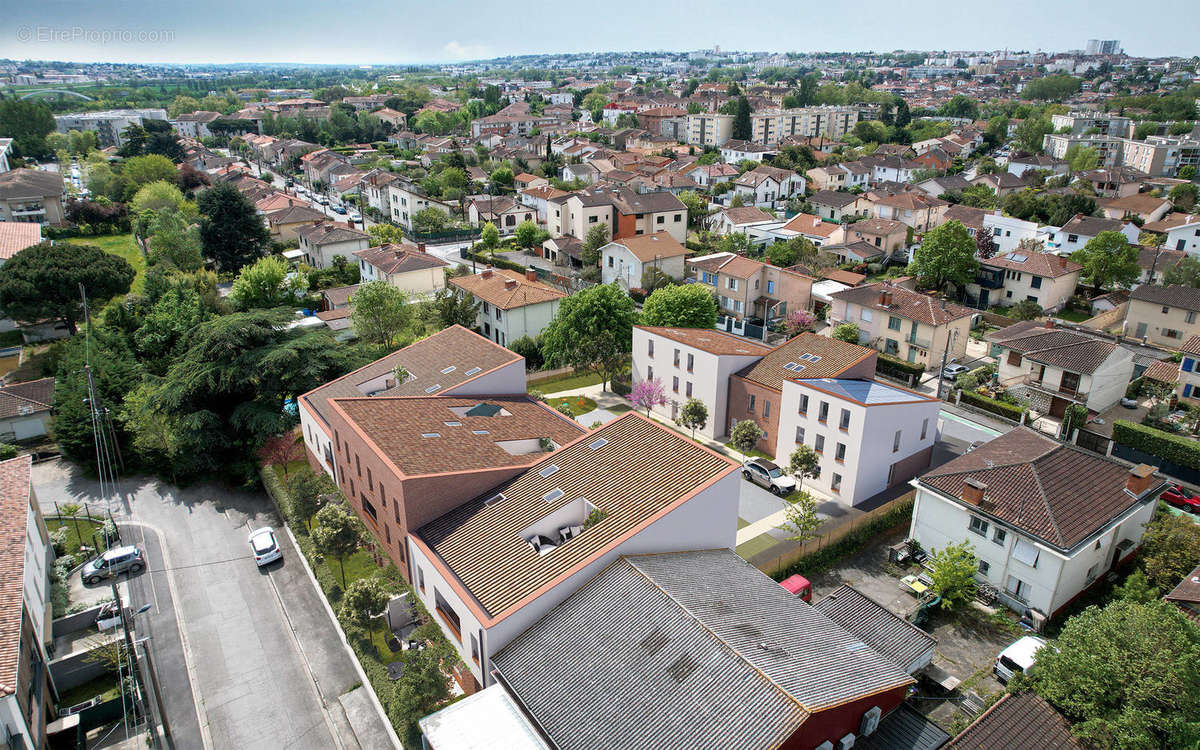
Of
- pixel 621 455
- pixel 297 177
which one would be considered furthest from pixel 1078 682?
pixel 297 177

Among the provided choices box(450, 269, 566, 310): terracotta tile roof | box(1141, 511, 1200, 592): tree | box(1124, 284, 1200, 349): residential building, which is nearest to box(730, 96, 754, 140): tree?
box(1124, 284, 1200, 349): residential building

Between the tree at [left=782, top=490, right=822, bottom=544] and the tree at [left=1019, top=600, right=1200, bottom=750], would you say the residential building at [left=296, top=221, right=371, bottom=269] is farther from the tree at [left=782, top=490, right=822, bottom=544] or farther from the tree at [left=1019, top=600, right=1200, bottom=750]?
the tree at [left=1019, top=600, right=1200, bottom=750]

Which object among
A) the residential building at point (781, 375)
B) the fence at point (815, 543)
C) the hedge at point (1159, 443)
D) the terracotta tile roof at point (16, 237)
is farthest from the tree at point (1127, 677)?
the terracotta tile roof at point (16, 237)

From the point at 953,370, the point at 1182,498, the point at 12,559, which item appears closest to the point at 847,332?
the point at 953,370

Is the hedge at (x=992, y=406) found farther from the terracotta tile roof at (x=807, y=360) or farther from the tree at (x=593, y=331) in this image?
the tree at (x=593, y=331)

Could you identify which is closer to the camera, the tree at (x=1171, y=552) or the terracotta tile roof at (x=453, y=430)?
the tree at (x=1171, y=552)

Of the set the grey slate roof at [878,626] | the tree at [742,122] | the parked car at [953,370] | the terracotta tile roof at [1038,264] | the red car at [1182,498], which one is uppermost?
the tree at [742,122]
